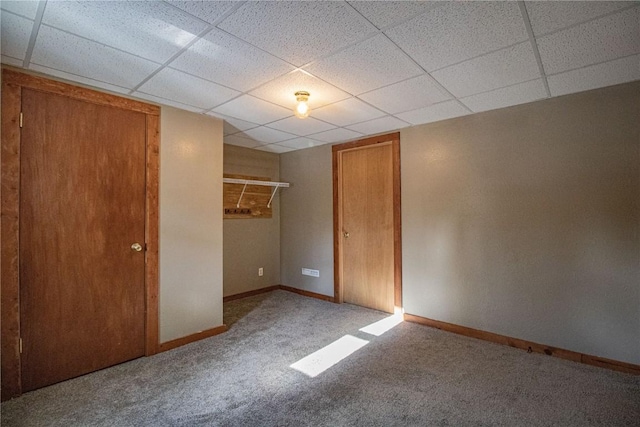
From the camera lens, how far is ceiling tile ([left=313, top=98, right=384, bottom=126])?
2.88 m

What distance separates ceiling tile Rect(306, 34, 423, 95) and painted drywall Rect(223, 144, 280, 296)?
101 inches

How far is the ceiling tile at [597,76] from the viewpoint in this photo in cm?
211

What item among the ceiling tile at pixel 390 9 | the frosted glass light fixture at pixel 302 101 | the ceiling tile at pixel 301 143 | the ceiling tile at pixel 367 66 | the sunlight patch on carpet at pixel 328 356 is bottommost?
the sunlight patch on carpet at pixel 328 356

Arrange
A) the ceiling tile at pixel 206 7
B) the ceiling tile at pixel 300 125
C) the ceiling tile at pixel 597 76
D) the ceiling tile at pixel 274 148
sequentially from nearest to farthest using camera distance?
the ceiling tile at pixel 206 7 < the ceiling tile at pixel 597 76 < the ceiling tile at pixel 300 125 < the ceiling tile at pixel 274 148

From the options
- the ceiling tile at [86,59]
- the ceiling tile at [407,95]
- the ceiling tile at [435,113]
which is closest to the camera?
the ceiling tile at [86,59]

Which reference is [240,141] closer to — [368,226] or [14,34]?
[368,226]

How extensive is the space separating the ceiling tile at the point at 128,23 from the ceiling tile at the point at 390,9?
87cm

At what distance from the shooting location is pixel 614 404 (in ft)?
6.59

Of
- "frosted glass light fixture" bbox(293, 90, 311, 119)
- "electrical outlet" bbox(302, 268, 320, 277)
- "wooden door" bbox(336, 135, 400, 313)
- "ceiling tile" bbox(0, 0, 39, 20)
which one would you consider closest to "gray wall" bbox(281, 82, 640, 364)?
"wooden door" bbox(336, 135, 400, 313)

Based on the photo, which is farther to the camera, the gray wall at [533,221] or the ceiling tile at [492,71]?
the gray wall at [533,221]

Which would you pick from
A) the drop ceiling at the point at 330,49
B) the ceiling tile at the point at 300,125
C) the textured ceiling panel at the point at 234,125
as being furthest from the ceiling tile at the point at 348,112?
the textured ceiling panel at the point at 234,125

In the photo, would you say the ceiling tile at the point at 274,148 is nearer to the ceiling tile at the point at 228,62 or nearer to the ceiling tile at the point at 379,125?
the ceiling tile at the point at 379,125

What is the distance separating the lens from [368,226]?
4090 mm

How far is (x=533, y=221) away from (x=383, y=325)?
6.13 ft
